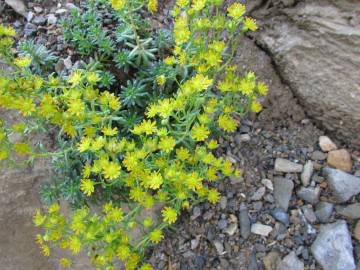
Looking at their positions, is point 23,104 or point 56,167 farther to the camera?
point 56,167

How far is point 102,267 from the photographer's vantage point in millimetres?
2318

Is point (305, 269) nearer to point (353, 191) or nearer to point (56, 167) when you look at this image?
point (353, 191)

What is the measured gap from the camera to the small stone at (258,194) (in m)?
2.62

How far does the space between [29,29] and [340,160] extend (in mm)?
1867

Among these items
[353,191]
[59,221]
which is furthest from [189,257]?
[353,191]

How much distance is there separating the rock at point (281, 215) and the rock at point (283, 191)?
0.9 inches

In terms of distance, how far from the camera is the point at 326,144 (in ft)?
8.86

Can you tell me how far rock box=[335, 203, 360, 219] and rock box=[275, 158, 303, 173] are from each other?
286mm

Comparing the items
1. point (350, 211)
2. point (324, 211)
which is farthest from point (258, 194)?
point (350, 211)

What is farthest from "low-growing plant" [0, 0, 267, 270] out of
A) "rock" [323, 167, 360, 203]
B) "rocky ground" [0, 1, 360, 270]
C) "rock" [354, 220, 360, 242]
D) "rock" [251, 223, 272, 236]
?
"rock" [354, 220, 360, 242]

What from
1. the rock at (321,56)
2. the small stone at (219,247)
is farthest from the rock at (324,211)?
the small stone at (219,247)

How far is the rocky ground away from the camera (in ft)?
8.20

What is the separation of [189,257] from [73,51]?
130 centimetres

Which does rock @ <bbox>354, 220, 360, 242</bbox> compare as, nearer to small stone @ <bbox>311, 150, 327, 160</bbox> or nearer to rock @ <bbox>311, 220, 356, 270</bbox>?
rock @ <bbox>311, 220, 356, 270</bbox>
